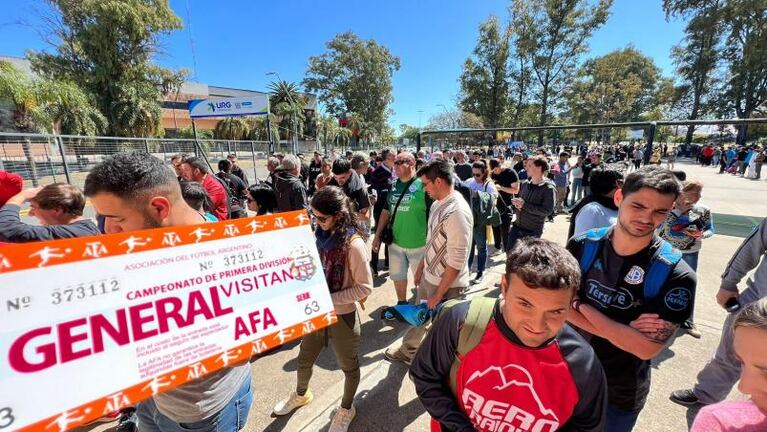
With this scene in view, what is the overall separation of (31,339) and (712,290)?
21.6ft

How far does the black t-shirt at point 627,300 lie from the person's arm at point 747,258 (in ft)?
4.79

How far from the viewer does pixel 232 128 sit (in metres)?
36.8

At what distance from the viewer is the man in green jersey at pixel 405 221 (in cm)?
337

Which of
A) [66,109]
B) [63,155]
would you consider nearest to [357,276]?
[63,155]

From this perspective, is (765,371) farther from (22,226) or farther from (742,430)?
(22,226)

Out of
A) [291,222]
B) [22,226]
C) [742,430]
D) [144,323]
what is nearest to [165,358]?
[144,323]

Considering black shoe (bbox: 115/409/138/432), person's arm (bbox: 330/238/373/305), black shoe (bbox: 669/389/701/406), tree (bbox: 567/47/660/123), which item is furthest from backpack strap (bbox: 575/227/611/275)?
tree (bbox: 567/47/660/123)

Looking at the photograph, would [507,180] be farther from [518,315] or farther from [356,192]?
[518,315]

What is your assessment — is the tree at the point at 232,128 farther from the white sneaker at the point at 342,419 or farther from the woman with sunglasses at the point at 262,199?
the white sneaker at the point at 342,419

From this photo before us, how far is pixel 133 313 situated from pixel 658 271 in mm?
2132

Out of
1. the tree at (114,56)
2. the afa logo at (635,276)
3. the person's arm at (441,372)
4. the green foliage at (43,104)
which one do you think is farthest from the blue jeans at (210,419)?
the tree at (114,56)

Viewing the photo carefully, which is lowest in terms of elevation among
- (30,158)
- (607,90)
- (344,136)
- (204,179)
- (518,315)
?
(518,315)

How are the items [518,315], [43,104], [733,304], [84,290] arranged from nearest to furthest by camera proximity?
[84,290], [518,315], [733,304], [43,104]

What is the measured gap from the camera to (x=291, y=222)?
1.42m
